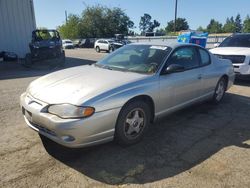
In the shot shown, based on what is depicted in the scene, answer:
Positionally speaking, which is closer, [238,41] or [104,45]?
[238,41]

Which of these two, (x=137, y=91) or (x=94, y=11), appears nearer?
(x=137, y=91)

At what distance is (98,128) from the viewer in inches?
119

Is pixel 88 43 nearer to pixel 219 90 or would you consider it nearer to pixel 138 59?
pixel 219 90

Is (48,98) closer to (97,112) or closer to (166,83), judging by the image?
(97,112)

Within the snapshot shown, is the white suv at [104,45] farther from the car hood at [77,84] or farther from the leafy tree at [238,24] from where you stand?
the leafy tree at [238,24]

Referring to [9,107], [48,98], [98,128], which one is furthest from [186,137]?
[9,107]

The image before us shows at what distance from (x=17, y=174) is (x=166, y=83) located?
2466 millimetres

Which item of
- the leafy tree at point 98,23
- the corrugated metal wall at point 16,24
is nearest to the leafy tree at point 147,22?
the leafy tree at point 98,23

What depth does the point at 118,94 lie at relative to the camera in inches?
126

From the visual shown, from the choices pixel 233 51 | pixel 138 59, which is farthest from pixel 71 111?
pixel 233 51

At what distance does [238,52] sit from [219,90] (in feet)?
9.89

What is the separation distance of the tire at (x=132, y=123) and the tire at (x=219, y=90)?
8.05 ft

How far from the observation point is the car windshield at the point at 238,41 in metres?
8.76

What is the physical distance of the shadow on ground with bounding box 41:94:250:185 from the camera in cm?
297
